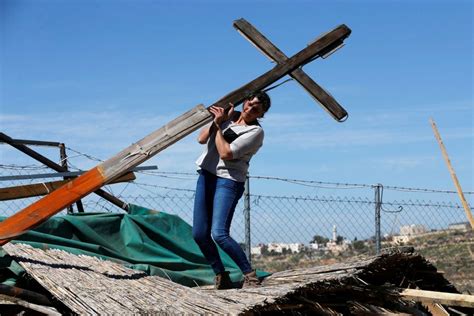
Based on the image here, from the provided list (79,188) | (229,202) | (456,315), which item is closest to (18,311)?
Answer: (79,188)

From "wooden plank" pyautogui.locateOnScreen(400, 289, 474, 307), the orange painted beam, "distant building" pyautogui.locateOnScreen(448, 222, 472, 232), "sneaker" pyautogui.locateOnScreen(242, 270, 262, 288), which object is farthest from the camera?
"distant building" pyautogui.locateOnScreen(448, 222, 472, 232)

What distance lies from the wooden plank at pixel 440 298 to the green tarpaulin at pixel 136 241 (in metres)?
1.36

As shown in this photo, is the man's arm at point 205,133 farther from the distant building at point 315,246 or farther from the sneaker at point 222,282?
the distant building at point 315,246

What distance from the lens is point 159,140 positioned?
18.1ft

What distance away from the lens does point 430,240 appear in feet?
55.2

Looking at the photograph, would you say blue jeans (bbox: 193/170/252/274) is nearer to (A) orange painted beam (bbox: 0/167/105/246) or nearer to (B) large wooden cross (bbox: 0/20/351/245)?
(B) large wooden cross (bbox: 0/20/351/245)

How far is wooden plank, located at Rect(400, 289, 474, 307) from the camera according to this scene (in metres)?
6.09

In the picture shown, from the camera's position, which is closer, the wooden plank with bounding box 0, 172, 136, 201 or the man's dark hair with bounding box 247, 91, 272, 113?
the man's dark hair with bounding box 247, 91, 272, 113

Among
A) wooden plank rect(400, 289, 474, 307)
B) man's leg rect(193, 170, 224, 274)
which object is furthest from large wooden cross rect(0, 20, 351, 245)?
wooden plank rect(400, 289, 474, 307)

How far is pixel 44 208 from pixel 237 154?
128cm

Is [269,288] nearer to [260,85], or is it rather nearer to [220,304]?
[220,304]

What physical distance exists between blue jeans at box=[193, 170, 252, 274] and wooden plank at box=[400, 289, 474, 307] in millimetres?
1289

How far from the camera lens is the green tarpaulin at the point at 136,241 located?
618 cm

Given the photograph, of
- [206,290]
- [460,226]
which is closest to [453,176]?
[206,290]
